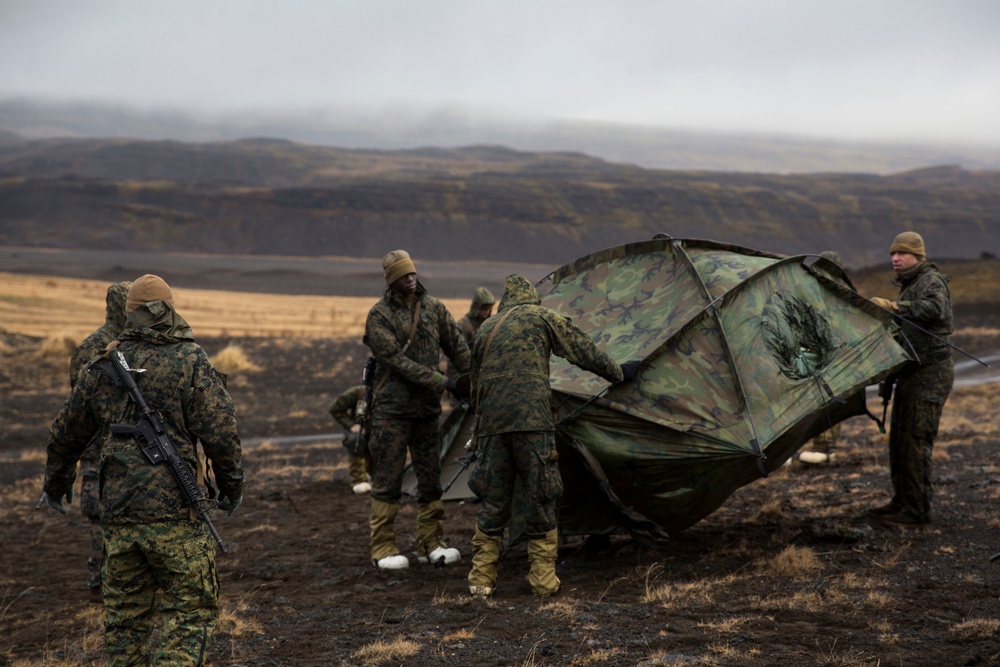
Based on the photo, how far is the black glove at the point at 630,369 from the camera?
6.53 meters

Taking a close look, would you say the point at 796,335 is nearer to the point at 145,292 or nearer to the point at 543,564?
the point at 543,564

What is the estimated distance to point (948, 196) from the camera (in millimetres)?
99875

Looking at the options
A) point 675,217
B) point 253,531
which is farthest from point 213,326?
point 675,217

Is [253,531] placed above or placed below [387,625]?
below

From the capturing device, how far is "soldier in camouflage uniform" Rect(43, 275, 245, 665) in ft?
14.5

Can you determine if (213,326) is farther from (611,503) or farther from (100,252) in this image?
(100,252)

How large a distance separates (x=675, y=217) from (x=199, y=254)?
121 ft

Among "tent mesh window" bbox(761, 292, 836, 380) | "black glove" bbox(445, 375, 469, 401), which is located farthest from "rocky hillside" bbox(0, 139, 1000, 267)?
"tent mesh window" bbox(761, 292, 836, 380)

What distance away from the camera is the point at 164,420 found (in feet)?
14.8

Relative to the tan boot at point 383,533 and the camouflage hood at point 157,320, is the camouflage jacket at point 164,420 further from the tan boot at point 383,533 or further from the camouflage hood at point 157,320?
the tan boot at point 383,533

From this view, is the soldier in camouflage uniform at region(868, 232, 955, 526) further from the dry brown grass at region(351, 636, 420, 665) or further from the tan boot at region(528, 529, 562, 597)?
the dry brown grass at region(351, 636, 420, 665)

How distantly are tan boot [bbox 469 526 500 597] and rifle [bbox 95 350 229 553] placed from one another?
237 centimetres

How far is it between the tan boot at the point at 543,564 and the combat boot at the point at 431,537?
122 centimetres

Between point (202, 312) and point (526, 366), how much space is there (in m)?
27.2
